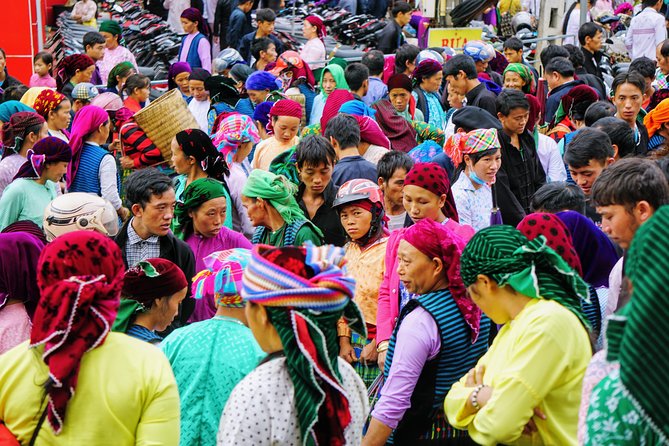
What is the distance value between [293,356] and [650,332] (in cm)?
116

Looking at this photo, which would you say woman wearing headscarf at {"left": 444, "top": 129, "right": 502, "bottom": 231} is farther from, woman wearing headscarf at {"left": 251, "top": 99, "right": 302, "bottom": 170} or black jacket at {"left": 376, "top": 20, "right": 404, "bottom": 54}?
black jacket at {"left": 376, "top": 20, "right": 404, "bottom": 54}

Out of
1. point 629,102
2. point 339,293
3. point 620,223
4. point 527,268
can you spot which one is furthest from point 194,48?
point 339,293

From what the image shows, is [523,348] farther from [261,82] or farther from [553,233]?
[261,82]

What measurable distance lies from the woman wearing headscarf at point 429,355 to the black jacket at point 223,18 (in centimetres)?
1368

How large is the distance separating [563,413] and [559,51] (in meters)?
9.52

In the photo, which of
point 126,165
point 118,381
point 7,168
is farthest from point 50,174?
point 118,381

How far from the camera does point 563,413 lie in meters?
3.29

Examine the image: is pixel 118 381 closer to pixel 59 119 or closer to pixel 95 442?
pixel 95 442

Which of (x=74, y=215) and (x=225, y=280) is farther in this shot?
(x=74, y=215)

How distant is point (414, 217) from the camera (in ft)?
18.0

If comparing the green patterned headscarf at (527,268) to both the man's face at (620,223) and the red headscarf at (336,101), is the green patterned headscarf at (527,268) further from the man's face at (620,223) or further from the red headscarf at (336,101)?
the red headscarf at (336,101)

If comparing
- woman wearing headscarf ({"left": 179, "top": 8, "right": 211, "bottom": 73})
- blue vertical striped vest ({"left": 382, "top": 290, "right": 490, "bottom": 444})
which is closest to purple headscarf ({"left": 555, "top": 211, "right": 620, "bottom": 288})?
blue vertical striped vest ({"left": 382, "top": 290, "right": 490, "bottom": 444})

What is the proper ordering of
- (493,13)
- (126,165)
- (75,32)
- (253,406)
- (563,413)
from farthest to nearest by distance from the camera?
(493,13) < (75,32) < (126,165) < (563,413) < (253,406)

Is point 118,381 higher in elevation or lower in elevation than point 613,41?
higher
